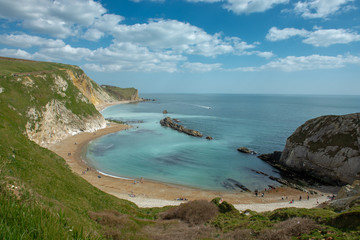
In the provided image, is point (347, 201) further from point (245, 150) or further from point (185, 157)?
point (245, 150)

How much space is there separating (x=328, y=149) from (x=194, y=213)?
39.6 meters

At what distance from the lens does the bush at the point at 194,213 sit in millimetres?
19109

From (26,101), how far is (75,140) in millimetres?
16566

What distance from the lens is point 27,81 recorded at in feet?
196

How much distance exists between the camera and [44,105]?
195 ft

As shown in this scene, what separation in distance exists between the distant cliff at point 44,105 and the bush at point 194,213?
43069mm

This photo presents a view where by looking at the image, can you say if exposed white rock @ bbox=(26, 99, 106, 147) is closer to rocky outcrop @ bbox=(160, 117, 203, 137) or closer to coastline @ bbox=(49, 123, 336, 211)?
coastline @ bbox=(49, 123, 336, 211)

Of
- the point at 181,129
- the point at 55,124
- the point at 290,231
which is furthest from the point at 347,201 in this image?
the point at 55,124

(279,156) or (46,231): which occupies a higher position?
(46,231)

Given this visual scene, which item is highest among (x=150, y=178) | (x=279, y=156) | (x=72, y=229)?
(x=72, y=229)

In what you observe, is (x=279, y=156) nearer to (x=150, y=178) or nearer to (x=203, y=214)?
(x=150, y=178)

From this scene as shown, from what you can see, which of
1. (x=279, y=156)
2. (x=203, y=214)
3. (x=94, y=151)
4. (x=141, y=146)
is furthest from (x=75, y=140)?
(x=279, y=156)

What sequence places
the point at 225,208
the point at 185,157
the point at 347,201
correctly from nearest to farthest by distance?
the point at 347,201, the point at 225,208, the point at 185,157

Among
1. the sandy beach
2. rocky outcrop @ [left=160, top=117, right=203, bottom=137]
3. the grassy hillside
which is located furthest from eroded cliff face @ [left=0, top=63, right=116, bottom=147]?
the grassy hillside
